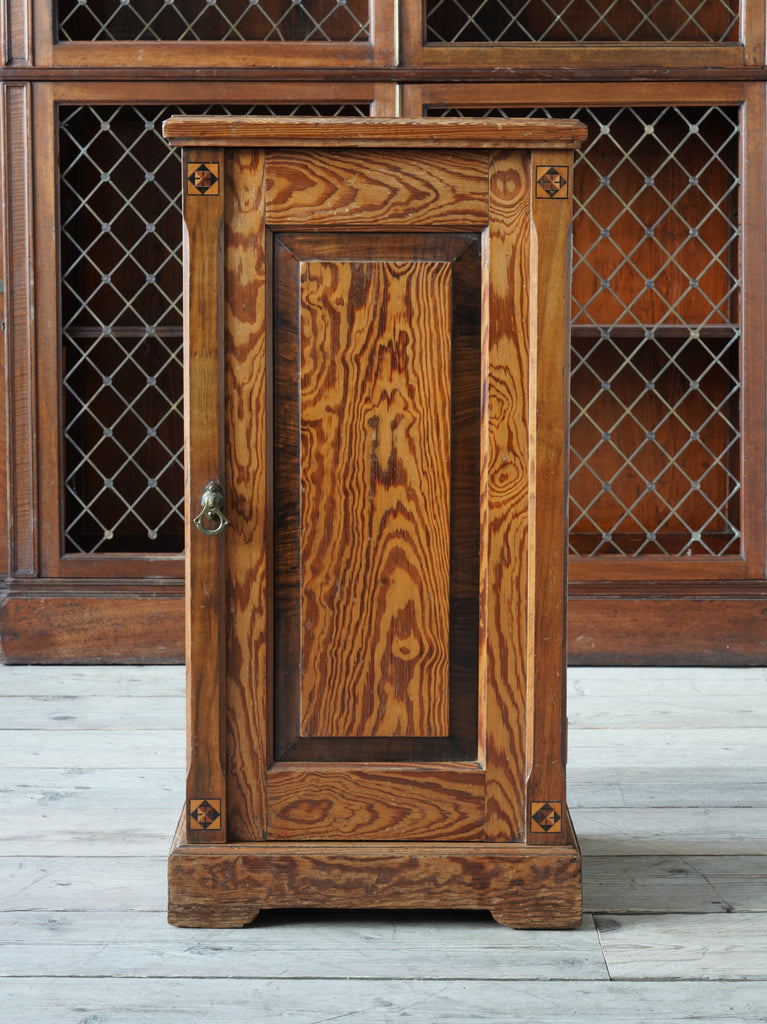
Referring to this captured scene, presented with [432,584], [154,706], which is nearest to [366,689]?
[432,584]

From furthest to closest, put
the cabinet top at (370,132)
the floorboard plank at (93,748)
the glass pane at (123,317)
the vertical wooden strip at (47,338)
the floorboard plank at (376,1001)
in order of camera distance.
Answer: the glass pane at (123,317) < the vertical wooden strip at (47,338) < the floorboard plank at (93,748) < the cabinet top at (370,132) < the floorboard plank at (376,1001)

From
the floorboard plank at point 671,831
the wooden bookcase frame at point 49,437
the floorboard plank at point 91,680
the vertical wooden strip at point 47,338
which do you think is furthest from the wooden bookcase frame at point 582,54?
the floorboard plank at point 671,831

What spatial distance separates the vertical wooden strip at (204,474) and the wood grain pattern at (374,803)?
0.06 meters

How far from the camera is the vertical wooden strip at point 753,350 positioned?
1.87 meters

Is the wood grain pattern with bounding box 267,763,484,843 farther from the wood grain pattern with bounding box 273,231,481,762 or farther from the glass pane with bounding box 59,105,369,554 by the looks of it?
the glass pane with bounding box 59,105,369,554

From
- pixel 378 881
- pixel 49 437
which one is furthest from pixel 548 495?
pixel 49 437

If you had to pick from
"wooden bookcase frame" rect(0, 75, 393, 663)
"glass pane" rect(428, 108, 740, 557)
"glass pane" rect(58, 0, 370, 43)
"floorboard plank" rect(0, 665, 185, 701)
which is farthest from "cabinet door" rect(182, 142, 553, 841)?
"glass pane" rect(58, 0, 370, 43)

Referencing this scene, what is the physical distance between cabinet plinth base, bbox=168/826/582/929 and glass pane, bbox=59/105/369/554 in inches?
48.0

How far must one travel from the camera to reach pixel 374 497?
927 millimetres

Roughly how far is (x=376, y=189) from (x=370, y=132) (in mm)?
49

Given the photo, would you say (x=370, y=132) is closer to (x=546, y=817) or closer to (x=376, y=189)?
(x=376, y=189)

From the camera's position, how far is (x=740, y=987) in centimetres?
83

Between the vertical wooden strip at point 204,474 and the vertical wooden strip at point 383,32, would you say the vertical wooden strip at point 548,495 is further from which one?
the vertical wooden strip at point 383,32

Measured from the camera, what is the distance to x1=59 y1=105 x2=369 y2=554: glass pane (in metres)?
2.06
